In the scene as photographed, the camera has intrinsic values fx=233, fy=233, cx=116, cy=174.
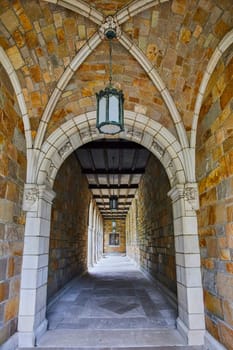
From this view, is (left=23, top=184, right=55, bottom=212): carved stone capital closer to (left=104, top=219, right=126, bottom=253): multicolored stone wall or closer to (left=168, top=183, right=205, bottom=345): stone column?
(left=168, top=183, right=205, bottom=345): stone column

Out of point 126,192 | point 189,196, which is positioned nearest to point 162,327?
point 189,196

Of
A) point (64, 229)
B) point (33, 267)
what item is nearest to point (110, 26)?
point (33, 267)

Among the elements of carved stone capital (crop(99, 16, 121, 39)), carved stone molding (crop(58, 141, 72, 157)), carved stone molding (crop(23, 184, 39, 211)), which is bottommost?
carved stone molding (crop(23, 184, 39, 211))

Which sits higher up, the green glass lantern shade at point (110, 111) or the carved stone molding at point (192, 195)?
the green glass lantern shade at point (110, 111)

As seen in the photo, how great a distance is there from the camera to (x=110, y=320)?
2938mm

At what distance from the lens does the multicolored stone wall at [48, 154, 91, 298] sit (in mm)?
3860

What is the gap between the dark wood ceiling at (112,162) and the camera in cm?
500

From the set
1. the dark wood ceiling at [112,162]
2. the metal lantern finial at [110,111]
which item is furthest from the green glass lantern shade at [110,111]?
the dark wood ceiling at [112,162]

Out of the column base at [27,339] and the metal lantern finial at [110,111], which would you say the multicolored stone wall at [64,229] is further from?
the metal lantern finial at [110,111]

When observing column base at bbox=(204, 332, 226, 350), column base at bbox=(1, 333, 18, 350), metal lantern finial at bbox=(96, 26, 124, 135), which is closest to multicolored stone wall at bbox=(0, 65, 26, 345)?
column base at bbox=(1, 333, 18, 350)

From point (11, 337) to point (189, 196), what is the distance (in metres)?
2.21

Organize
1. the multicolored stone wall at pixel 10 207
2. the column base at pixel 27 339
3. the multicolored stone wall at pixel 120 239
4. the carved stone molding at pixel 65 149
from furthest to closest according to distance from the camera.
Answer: the multicolored stone wall at pixel 120 239 < the carved stone molding at pixel 65 149 < the column base at pixel 27 339 < the multicolored stone wall at pixel 10 207

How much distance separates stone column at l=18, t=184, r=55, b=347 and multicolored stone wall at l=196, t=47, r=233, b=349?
67.1 inches

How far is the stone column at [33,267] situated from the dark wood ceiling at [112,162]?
8.38 ft
